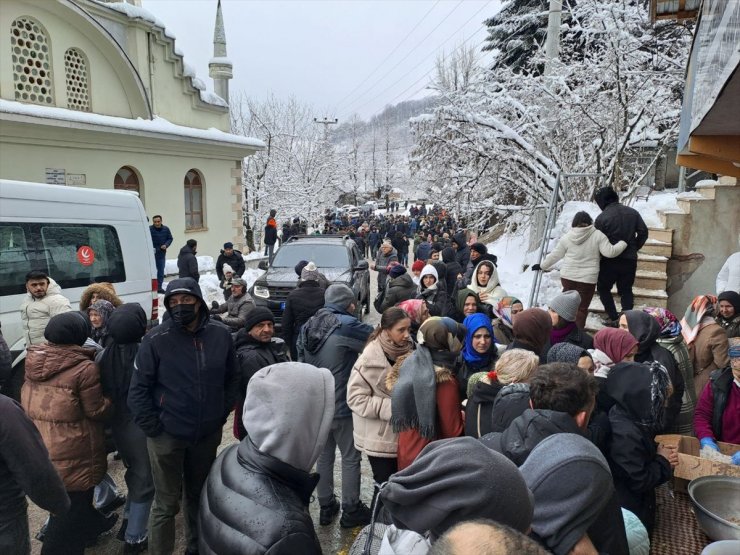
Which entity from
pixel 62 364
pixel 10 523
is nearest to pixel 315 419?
pixel 10 523

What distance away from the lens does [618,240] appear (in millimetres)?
6426

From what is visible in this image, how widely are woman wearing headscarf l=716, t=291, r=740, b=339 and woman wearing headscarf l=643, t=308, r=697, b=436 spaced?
49.5 inches

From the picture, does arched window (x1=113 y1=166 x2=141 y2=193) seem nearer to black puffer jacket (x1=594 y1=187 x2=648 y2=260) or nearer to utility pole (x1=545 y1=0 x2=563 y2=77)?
utility pole (x1=545 y1=0 x2=563 y2=77)

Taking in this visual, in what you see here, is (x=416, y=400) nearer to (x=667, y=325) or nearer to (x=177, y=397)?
(x=177, y=397)

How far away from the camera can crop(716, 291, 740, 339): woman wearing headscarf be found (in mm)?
4688

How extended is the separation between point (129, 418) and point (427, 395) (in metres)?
2.19

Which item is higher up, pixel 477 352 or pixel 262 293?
pixel 477 352

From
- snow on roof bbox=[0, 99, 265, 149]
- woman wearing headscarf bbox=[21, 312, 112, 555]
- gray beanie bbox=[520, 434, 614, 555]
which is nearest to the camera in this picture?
gray beanie bbox=[520, 434, 614, 555]

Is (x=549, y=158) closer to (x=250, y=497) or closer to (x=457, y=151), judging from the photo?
(x=457, y=151)

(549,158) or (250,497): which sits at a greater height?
(549,158)

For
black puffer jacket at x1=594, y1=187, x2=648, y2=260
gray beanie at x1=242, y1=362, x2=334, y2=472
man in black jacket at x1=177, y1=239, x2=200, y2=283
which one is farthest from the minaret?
gray beanie at x1=242, y1=362, x2=334, y2=472

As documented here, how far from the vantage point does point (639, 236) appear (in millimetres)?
6434

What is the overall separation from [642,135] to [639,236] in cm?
464

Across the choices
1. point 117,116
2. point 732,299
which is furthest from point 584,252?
point 117,116
